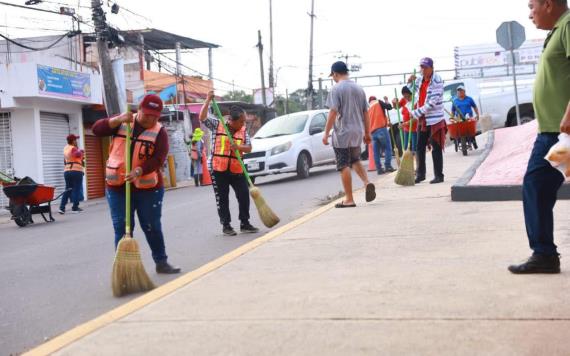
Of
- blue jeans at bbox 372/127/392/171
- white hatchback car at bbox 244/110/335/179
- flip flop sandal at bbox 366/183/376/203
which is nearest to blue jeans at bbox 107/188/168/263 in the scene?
flip flop sandal at bbox 366/183/376/203

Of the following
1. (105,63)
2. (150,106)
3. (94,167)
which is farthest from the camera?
(94,167)

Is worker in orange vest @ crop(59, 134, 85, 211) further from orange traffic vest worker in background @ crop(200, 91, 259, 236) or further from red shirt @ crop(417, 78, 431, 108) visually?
red shirt @ crop(417, 78, 431, 108)

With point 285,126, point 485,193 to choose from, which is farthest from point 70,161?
point 485,193

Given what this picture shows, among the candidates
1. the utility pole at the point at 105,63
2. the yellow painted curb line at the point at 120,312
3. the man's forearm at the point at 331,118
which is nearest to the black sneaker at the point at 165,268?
the yellow painted curb line at the point at 120,312

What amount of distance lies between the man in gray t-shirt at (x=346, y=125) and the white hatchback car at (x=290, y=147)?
7.88 m

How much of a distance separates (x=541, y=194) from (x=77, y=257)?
527 cm

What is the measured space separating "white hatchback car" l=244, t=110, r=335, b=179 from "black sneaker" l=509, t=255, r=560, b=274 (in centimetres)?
1244

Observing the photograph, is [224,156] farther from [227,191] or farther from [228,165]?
[227,191]

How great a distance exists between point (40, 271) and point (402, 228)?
11.5 ft

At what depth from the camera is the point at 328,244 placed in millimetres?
6438

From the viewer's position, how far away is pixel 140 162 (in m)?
6.04

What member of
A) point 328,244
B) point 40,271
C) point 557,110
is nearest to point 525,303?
point 557,110

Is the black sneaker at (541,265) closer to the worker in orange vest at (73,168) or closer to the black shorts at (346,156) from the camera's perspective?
the black shorts at (346,156)

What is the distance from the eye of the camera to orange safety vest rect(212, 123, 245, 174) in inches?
335
